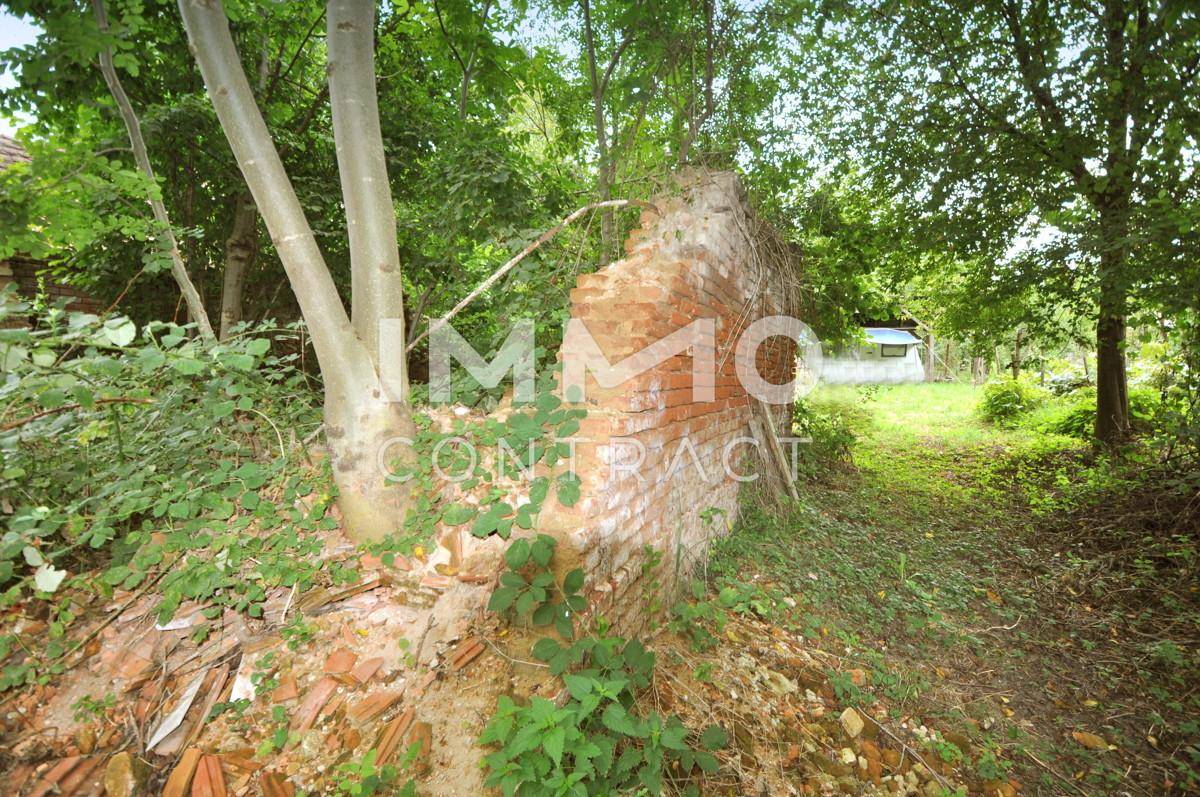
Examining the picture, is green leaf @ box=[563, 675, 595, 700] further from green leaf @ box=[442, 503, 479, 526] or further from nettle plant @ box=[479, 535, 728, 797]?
green leaf @ box=[442, 503, 479, 526]

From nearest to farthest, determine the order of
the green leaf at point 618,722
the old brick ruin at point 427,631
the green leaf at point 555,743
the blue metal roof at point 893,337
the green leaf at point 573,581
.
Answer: the green leaf at point 555,743, the green leaf at point 618,722, the old brick ruin at point 427,631, the green leaf at point 573,581, the blue metal roof at point 893,337

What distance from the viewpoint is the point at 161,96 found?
5324 millimetres

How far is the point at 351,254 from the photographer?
219cm

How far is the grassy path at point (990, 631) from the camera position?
221 centimetres

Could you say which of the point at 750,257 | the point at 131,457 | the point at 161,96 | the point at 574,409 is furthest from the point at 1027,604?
the point at 161,96

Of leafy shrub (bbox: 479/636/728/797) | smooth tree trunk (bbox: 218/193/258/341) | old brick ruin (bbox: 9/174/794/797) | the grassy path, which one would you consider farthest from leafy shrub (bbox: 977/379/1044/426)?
smooth tree trunk (bbox: 218/193/258/341)

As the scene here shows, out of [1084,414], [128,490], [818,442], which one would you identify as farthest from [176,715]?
[1084,414]

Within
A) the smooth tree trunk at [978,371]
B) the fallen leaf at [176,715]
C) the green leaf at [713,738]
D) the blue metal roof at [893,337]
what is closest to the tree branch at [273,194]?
the fallen leaf at [176,715]

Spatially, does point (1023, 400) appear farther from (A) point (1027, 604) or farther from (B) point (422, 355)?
(B) point (422, 355)

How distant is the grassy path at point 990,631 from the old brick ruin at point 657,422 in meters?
0.81

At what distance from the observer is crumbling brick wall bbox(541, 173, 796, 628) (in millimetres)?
2166

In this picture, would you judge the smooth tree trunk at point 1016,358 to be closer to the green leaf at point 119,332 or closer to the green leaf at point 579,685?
the green leaf at point 579,685

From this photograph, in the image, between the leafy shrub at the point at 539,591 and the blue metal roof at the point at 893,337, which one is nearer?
the leafy shrub at the point at 539,591

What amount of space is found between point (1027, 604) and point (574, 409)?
3.70 metres
